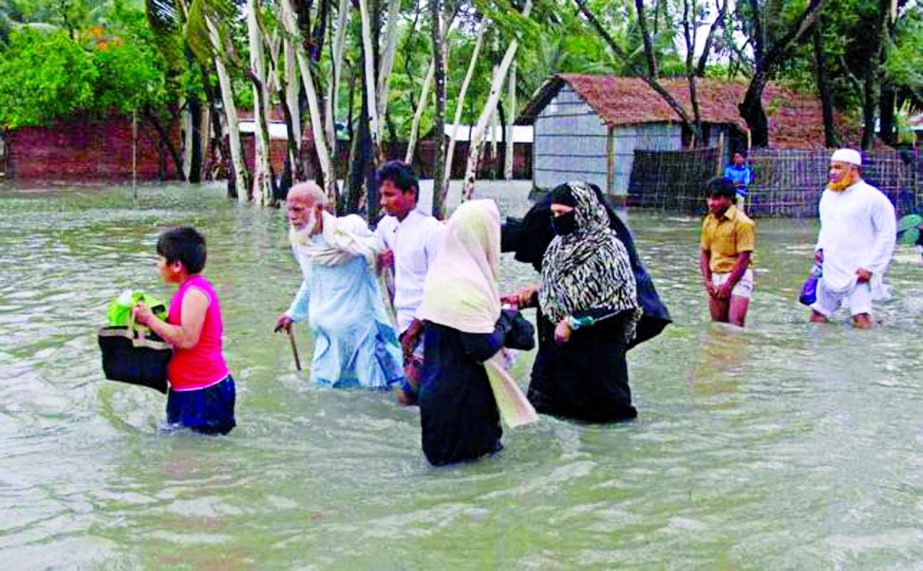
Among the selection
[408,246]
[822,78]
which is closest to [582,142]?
[822,78]

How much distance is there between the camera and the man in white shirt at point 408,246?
603cm

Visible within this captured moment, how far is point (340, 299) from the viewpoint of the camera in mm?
6645

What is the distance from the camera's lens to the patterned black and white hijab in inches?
233

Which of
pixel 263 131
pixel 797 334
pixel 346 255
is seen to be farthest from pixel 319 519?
pixel 263 131

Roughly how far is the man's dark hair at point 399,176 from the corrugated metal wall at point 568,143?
2087 cm

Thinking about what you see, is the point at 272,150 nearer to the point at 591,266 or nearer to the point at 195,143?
the point at 195,143

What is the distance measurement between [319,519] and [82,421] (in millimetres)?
2288

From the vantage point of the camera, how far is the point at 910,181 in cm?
2223

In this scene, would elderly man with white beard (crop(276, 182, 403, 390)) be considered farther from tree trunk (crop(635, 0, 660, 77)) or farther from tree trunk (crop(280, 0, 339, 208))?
tree trunk (crop(635, 0, 660, 77))

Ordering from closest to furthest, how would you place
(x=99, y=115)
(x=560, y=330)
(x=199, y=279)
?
(x=199, y=279) → (x=560, y=330) → (x=99, y=115)

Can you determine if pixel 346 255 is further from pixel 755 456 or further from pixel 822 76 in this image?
pixel 822 76

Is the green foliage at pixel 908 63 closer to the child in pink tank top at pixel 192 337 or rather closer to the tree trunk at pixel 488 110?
the tree trunk at pixel 488 110

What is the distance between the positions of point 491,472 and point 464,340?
705 millimetres

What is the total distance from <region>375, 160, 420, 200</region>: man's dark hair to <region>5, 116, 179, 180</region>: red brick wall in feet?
115
